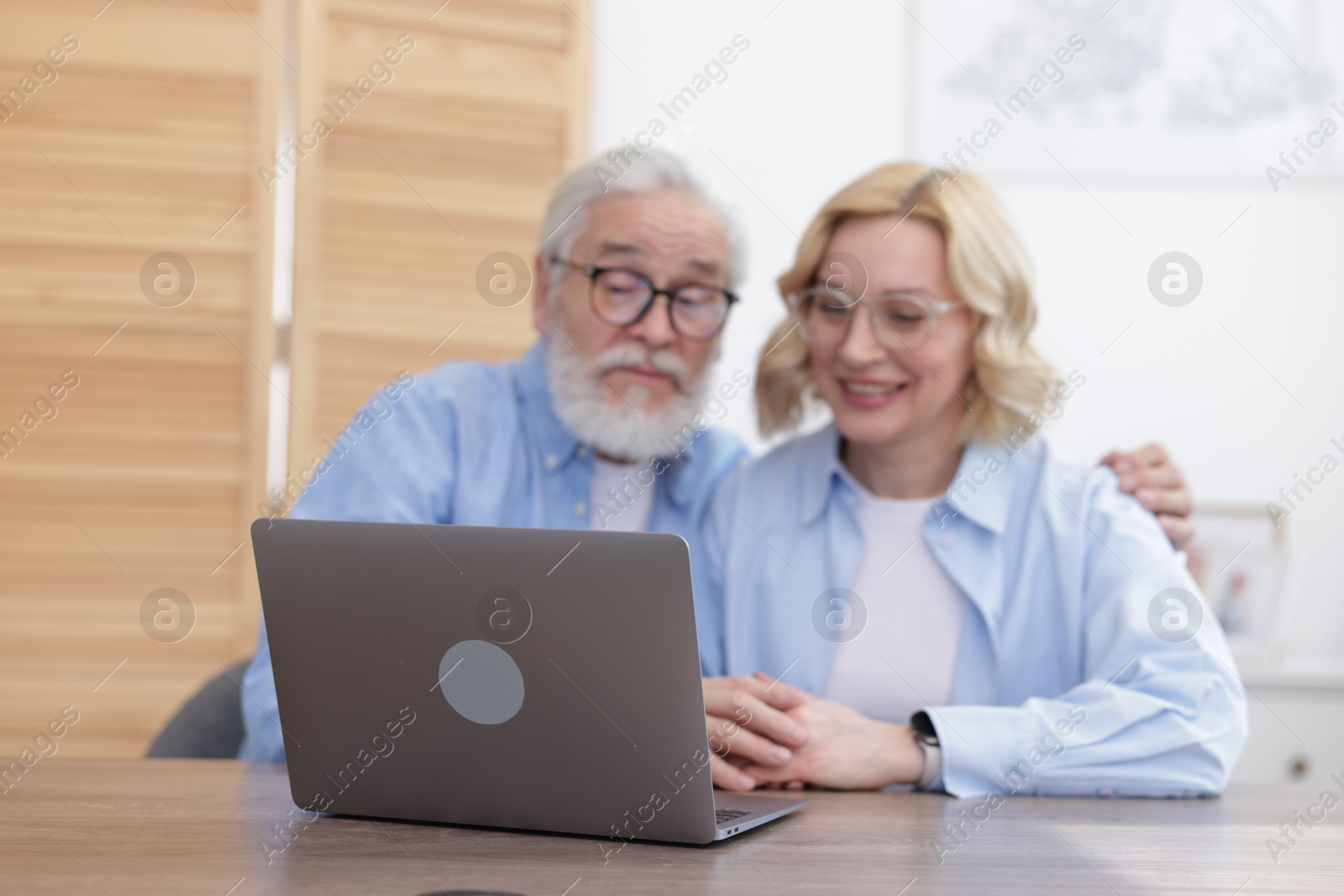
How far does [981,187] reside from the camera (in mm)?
1794

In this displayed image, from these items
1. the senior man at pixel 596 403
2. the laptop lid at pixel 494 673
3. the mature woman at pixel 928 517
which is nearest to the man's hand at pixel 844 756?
the mature woman at pixel 928 517

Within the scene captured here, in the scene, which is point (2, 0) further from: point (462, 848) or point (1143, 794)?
point (1143, 794)

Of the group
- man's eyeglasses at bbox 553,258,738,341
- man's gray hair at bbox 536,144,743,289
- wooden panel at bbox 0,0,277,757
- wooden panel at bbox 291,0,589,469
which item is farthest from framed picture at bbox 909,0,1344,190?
wooden panel at bbox 0,0,277,757

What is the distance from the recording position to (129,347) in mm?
2699

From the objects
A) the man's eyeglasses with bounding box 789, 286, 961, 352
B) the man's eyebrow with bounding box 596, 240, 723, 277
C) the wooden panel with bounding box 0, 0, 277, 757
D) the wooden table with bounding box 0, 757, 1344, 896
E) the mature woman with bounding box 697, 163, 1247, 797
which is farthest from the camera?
the wooden panel with bounding box 0, 0, 277, 757

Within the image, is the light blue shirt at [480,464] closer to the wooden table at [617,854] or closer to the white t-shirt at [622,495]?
the white t-shirt at [622,495]

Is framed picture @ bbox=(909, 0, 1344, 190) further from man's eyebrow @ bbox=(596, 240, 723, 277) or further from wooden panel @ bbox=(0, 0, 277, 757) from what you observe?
wooden panel @ bbox=(0, 0, 277, 757)

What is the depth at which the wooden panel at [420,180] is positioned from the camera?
2.75m

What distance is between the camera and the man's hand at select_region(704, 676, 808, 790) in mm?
1318

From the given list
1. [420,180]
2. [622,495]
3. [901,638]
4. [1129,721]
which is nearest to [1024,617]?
[901,638]

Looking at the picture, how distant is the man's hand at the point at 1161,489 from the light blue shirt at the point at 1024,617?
4 centimetres

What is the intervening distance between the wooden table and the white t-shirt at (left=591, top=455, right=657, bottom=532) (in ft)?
2.61

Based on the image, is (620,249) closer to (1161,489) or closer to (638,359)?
(638,359)

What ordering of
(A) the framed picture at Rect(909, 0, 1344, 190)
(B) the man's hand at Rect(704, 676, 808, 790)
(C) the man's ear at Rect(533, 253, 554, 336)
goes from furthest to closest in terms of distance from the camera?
(A) the framed picture at Rect(909, 0, 1344, 190), (C) the man's ear at Rect(533, 253, 554, 336), (B) the man's hand at Rect(704, 676, 808, 790)
